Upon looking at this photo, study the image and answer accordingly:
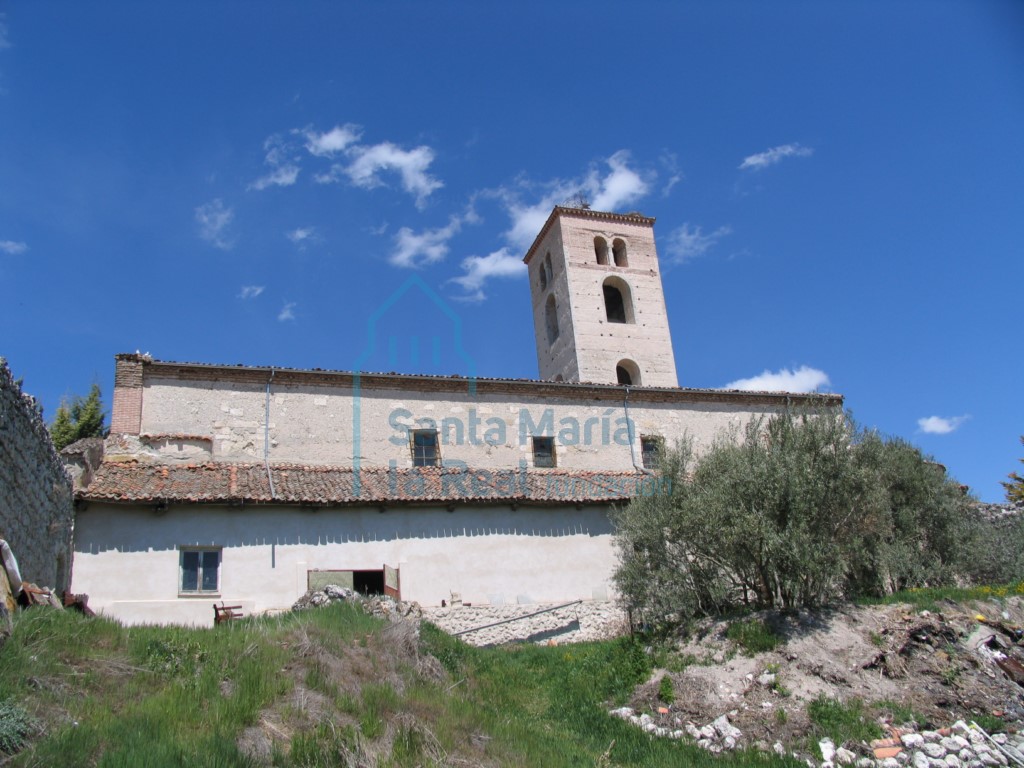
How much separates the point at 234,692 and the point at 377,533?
9486 millimetres

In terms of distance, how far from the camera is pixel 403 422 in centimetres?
2122

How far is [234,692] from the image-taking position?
307 inches

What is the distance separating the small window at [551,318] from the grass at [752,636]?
21348 millimetres

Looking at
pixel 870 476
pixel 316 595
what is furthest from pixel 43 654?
pixel 870 476

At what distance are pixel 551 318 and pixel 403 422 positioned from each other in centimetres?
1318

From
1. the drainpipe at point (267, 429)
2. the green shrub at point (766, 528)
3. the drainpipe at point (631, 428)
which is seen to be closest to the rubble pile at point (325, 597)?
the green shrub at point (766, 528)

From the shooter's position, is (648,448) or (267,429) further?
(648,448)

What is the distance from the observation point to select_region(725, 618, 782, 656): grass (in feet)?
37.6

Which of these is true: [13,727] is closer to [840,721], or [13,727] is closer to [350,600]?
[350,600]

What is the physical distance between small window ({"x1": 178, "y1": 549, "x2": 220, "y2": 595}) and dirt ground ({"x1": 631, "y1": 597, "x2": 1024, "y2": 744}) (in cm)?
917

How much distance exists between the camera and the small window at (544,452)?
22094 mm

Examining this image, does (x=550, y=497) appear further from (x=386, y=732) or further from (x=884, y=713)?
(x=386, y=732)

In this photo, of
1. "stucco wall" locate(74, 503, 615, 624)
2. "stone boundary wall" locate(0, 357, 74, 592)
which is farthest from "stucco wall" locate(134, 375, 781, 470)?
"stone boundary wall" locate(0, 357, 74, 592)

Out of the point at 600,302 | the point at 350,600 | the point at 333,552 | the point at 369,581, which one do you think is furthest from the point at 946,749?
the point at 600,302
